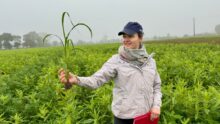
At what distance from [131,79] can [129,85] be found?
0.07m

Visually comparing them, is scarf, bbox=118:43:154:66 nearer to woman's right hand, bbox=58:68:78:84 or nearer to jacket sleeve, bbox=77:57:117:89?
jacket sleeve, bbox=77:57:117:89

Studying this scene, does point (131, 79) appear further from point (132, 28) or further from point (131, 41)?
point (132, 28)

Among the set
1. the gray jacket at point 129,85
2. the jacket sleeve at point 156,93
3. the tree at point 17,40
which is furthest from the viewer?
the tree at point 17,40

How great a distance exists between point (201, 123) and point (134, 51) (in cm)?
112

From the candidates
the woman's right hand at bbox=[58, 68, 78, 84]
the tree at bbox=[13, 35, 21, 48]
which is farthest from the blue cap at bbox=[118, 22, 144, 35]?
the tree at bbox=[13, 35, 21, 48]

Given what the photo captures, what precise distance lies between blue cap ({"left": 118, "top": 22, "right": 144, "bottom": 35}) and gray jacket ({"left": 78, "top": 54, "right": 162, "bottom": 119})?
0.31 meters

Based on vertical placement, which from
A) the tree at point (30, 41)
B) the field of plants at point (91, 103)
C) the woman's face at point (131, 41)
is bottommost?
the field of plants at point (91, 103)

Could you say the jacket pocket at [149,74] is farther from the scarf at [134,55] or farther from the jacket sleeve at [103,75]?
the jacket sleeve at [103,75]

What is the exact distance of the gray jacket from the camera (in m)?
3.73

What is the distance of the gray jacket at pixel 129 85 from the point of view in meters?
3.73

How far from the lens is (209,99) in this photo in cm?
421

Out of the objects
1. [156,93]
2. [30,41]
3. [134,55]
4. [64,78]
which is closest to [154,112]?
[156,93]

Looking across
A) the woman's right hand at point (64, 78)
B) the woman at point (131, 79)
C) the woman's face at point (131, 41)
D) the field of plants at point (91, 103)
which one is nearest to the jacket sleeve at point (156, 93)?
the woman at point (131, 79)

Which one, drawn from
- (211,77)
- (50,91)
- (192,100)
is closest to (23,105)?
(50,91)
